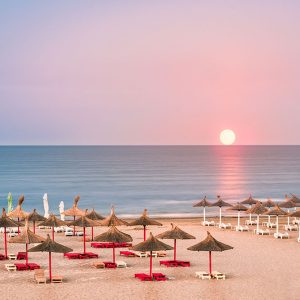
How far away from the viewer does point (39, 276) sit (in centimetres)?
2672

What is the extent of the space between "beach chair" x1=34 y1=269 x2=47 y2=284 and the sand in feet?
0.78

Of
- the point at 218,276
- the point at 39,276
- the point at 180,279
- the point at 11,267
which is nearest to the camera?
the point at 39,276

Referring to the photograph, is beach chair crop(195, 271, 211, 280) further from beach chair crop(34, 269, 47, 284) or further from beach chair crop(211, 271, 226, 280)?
beach chair crop(34, 269, 47, 284)

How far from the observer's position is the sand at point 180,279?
80.3 ft

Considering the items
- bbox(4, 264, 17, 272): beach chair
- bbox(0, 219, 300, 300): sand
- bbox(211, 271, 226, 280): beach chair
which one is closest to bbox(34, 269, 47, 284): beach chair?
bbox(0, 219, 300, 300): sand

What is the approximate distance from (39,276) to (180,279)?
5.55m

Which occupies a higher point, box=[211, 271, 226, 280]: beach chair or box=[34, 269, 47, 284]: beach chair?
box=[34, 269, 47, 284]: beach chair

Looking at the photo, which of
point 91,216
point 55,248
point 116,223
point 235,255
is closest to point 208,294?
point 55,248

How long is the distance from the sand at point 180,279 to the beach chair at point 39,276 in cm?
24

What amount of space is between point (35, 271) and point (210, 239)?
737 cm

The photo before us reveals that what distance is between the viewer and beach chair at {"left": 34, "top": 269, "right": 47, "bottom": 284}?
1026 inches

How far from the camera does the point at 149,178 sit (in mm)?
132500

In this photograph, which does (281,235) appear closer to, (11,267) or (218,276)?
(218,276)

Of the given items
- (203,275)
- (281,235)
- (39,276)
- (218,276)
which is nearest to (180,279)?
(203,275)
